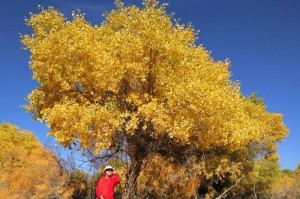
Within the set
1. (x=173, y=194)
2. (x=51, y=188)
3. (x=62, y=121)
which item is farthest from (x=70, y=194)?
(x=62, y=121)

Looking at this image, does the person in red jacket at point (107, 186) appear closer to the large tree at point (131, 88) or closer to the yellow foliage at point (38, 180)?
the large tree at point (131, 88)

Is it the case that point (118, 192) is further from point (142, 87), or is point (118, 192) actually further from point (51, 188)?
point (142, 87)

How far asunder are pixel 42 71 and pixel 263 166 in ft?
84.8

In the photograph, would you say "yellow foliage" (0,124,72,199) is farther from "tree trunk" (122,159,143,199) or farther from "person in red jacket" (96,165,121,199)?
"person in red jacket" (96,165,121,199)

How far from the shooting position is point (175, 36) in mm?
19672

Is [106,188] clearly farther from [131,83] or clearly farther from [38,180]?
[38,180]

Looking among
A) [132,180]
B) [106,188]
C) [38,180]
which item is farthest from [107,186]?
[38,180]

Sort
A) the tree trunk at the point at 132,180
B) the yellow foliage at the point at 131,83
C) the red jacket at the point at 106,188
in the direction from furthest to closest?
the tree trunk at the point at 132,180
the yellow foliage at the point at 131,83
the red jacket at the point at 106,188

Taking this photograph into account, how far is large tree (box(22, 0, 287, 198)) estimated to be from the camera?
58.1 ft

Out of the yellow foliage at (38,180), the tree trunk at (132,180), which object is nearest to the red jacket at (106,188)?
the tree trunk at (132,180)

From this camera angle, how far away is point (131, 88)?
20.2m

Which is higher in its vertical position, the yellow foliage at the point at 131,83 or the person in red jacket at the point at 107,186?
the yellow foliage at the point at 131,83

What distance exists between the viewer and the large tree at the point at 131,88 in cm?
1770

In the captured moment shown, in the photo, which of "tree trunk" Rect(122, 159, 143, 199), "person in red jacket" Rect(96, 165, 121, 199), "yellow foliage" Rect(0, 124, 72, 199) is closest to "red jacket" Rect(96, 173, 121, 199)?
"person in red jacket" Rect(96, 165, 121, 199)
